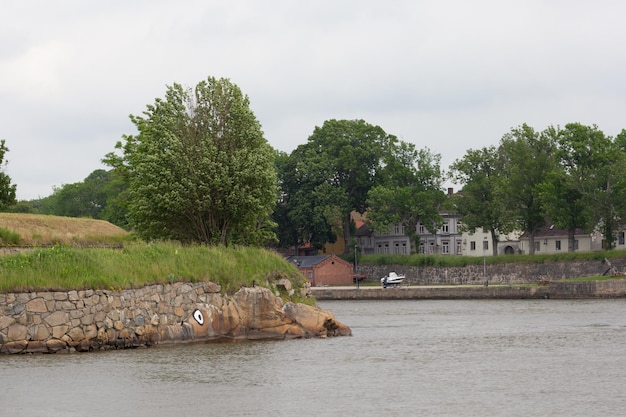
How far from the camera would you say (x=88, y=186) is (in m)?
157

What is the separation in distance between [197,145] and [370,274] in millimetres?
79249

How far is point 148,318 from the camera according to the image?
3525 cm

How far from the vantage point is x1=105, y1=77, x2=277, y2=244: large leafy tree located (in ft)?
158

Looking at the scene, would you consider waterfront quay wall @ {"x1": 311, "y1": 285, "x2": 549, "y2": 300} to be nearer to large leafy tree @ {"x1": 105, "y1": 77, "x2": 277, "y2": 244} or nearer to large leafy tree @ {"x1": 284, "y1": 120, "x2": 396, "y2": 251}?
large leafy tree @ {"x1": 284, "y1": 120, "x2": 396, "y2": 251}

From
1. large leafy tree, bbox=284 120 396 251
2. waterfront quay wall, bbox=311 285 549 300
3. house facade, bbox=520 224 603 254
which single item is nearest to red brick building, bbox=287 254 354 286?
large leafy tree, bbox=284 120 396 251

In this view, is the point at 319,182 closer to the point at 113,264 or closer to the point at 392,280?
the point at 392,280

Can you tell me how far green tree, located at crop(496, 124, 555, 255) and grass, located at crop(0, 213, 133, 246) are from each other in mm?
64019

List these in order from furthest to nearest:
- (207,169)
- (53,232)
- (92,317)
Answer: (207,169)
(53,232)
(92,317)

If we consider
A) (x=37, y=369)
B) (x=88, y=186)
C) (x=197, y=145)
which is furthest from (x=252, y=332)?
(x=88, y=186)

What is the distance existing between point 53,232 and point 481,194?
76.0 metres

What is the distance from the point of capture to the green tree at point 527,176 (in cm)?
10994

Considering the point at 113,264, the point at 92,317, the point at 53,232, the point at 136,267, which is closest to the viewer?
the point at 92,317

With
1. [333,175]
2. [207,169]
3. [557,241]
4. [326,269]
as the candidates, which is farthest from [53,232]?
[557,241]

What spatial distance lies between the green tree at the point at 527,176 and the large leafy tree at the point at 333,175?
20.7 m
